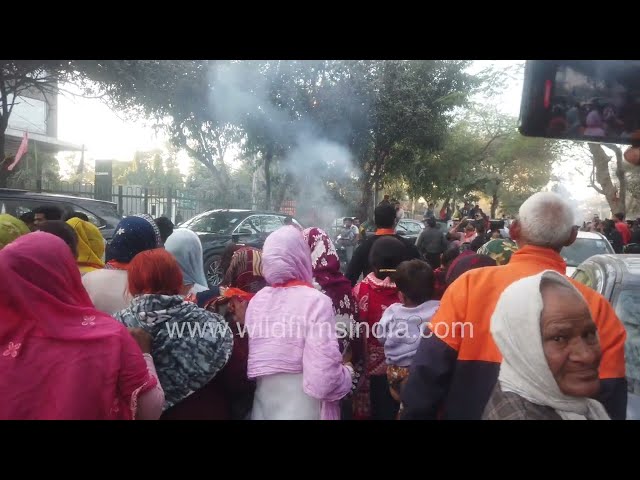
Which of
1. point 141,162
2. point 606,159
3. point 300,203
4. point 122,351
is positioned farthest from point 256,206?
point 141,162

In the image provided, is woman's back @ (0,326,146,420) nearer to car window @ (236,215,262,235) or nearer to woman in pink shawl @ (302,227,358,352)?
woman in pink shawl @ (302,227,358,352)

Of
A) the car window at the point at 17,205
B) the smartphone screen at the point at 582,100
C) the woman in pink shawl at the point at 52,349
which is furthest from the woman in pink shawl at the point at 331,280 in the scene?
the car window at the point at 17,205

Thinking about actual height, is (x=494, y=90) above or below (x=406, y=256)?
above

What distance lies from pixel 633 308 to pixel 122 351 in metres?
2.87

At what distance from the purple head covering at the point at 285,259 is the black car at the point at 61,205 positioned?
5641 millimetres

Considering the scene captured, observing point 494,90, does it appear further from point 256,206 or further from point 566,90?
point 566,90

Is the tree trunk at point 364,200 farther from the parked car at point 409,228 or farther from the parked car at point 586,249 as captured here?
the parked car at point 586,249

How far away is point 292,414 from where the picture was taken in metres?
2.64

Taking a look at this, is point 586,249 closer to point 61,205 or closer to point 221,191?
point 61,205

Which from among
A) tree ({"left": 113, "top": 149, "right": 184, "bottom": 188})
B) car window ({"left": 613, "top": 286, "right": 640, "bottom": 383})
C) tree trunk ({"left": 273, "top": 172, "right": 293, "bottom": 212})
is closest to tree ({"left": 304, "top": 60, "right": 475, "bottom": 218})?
tree trunk ({"left": 273, "top": 172, "right": 293, "bottom": 212})

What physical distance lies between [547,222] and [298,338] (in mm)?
1140

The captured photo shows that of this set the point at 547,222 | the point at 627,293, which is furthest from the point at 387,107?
the point at 547,222

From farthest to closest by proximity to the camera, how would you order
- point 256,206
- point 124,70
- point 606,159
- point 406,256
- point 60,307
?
point 606,159, point 256,206, point 124,70, point 406,256, point 60,307

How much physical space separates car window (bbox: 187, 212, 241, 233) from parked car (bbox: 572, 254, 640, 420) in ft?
29.2
